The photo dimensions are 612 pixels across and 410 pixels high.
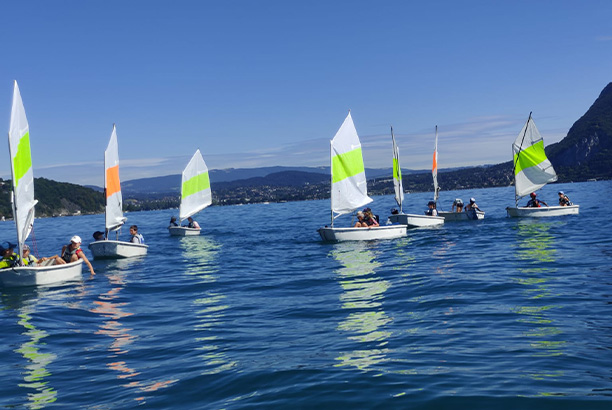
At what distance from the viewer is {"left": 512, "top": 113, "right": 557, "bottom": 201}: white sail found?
1747 inches

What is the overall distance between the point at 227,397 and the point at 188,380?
A: 1.09 m

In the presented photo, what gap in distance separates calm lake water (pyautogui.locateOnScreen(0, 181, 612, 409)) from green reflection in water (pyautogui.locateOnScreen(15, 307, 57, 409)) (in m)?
0.05

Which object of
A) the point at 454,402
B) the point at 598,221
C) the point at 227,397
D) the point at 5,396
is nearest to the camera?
the point at 454,402

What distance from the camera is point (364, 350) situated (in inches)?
390


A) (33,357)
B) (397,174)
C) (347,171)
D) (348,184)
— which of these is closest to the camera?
(33,357)

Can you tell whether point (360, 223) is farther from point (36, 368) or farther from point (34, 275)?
point (36, 368)

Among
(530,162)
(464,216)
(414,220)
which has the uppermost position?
(530,162)

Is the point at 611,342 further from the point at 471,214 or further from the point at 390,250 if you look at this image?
the point at 471,214

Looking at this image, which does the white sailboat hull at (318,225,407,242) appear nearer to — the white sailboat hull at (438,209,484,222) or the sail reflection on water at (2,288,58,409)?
the white sailboat hull at (438,209,484,222)

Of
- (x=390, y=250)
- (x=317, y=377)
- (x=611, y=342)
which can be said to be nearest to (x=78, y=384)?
(x=317, y=377)

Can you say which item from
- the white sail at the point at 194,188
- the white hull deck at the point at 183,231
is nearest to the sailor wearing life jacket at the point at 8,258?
the white hull deck at the point at 183,231

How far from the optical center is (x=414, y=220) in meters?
38.7

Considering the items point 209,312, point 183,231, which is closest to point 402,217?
point 183,231

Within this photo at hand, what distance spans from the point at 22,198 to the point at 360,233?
18.4 metres
